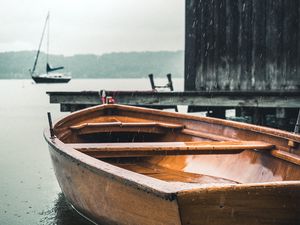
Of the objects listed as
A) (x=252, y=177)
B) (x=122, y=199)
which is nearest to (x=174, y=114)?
(x=252, y=177)

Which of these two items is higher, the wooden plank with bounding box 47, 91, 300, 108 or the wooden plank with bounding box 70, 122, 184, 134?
the wooden plank with bounding box 47, 91, 300, 108

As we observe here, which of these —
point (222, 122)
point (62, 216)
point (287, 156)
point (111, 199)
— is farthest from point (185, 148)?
point (62, 216)

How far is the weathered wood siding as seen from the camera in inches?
459

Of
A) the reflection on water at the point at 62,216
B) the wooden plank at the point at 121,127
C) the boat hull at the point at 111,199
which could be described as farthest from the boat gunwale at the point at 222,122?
the boat hull at the point at 111,199

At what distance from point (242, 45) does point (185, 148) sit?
7573 mm

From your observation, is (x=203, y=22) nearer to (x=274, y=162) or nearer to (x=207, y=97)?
(x=207, y=97)

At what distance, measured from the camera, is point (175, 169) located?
274 inches

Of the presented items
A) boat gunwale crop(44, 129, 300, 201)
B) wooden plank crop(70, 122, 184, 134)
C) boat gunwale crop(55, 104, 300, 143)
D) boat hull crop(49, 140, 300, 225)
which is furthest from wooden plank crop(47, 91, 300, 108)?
boat hull crop(49, 140, 300, 225)

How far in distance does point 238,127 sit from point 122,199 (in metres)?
2.89

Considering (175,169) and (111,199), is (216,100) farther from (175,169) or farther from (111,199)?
(111,199)

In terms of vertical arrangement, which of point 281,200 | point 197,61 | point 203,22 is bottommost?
point 281,200

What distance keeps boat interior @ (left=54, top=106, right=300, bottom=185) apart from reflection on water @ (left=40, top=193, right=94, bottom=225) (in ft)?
3.18

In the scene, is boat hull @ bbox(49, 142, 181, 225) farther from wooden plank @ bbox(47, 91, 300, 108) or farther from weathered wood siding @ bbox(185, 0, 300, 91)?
weathered wood siding @ bbox(185, 0, 300, 91)

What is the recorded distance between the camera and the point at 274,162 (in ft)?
18.0
